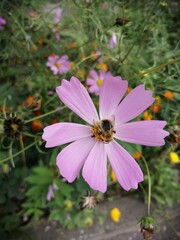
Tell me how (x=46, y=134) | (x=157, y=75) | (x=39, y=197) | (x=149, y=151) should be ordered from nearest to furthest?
(x=46, y=134) → (x=157, y=75) → (x=39, y=197) → (x=149, y=151)

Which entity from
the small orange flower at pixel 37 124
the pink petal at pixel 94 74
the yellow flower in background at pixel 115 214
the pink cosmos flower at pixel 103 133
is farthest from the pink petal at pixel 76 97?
the yellow flower in background at pixel 115 214

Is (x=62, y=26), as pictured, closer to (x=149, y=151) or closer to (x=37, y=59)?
(x=37, y=59)

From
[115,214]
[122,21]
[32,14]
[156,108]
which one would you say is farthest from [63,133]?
[115,214]

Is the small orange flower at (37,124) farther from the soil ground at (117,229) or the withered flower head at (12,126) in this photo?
the soil ground at (117,229)

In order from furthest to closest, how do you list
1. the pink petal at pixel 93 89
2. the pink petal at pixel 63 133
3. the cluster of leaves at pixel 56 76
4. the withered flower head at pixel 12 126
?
1. the pink petal at pixel 93 89
2. the cluster of leaves at pixel 56 76
3. the withered flower head at pixel 12 126
4. the pink petal at pixel 63 133

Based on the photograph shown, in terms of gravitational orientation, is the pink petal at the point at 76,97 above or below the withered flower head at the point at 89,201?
above

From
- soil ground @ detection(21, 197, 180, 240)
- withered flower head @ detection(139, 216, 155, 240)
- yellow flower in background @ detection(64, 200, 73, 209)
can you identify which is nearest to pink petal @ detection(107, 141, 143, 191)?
withered flower head @ detection(139, 216, 155, 240)

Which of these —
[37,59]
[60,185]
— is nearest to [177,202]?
[60,185]
